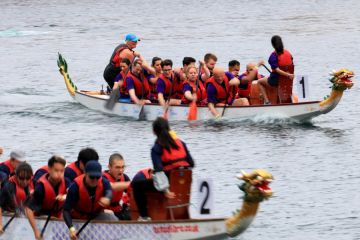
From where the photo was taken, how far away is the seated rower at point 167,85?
32.3 metres

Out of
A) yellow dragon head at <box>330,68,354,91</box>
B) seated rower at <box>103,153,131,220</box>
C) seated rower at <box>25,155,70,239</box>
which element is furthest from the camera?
yellow dragon head at <box>330,68,354,91</box>

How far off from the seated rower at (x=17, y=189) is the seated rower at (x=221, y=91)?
11896 mm

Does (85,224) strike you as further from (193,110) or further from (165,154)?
(193,110)

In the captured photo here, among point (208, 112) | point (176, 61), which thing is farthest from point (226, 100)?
point (176, 61)

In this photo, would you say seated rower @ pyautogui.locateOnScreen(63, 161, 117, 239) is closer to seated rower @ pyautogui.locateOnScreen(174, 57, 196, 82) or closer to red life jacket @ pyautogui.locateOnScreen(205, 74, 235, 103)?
red life jacket @ pyautogui.locateOnScreen(205, 74, 235, 103)

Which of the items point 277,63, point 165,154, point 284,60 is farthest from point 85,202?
point 284,60

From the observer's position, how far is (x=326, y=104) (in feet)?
104

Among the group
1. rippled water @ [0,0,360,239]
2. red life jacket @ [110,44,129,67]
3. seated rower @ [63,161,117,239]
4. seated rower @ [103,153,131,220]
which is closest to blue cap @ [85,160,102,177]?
seated rower @ [63,161,117,239]

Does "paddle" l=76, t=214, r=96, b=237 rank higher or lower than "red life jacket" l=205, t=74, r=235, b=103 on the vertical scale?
higher

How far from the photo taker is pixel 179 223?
18.4m

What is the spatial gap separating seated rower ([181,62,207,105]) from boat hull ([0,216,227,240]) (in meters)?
12.8

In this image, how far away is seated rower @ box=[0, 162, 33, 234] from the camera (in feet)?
64.8

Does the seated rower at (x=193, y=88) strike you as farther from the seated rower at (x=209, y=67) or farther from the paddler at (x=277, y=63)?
the paddler at (x=277, y=63)

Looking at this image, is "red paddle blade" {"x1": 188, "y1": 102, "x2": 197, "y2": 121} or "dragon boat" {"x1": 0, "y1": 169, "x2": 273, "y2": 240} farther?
"red paddle blade" {"x1": 188, "y1": 102, "x2": 197, "y2": 121}
